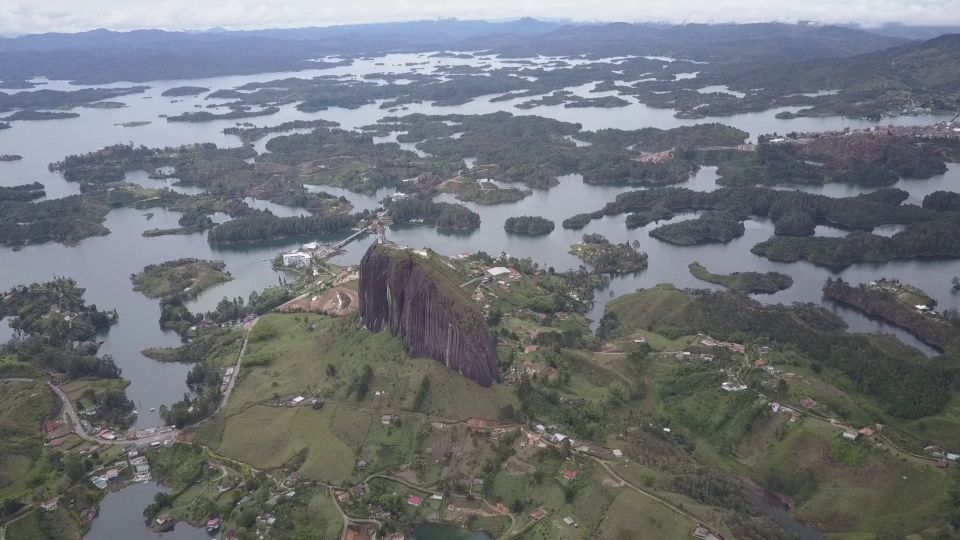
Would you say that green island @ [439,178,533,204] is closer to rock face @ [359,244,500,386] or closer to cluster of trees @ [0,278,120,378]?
cluster of trees @ [0,278,120,378]

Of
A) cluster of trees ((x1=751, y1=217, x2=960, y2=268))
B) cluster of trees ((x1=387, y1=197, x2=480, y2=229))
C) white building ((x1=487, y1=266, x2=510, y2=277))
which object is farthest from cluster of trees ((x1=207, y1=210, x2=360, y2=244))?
cluster of trees ((x1=751, y1=217, x2=960, y2=268))

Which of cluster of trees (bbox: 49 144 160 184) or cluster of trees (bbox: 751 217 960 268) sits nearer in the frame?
cluster of trees (bbox: 751 217 960 268)

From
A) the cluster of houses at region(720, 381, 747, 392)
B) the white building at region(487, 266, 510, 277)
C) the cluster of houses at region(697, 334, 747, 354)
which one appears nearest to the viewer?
the cluster of houses at region(720, 381, 747, 392)

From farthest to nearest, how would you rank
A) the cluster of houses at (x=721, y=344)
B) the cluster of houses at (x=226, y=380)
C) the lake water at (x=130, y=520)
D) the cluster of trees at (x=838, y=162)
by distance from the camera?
the cluster of trees at (x=838, y=162) < the cluster of houses at (x=721, y=344) < the cluster of houses at (x=226, y=380) < the lake water at (x=130, y=520)

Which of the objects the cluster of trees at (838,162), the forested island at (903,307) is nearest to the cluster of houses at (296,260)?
the forested island at (903,307)

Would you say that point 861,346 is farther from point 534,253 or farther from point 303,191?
point 303,191

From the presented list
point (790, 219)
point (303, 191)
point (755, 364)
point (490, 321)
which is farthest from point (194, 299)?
point (790, 219)

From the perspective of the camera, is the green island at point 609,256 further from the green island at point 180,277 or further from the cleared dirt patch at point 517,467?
the green island at point 180,277
